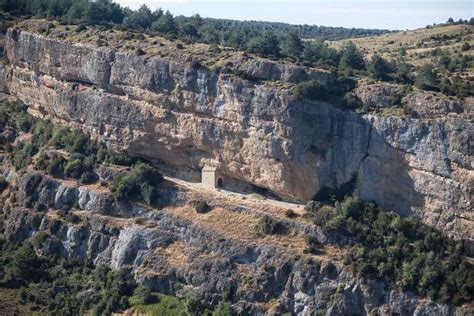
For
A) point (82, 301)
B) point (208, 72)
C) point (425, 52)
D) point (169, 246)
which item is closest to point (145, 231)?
point (169, 246)

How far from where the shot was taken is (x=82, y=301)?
176ft

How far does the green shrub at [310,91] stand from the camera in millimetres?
54969

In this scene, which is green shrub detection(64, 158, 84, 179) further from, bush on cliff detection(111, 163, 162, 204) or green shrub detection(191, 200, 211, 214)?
green shrub detection(191, 200, 211, 214)

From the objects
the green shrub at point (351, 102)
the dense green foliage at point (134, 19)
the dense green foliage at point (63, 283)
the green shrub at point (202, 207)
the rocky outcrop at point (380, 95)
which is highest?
the dense green foliage at point (134, 19)

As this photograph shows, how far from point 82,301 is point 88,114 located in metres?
16.8

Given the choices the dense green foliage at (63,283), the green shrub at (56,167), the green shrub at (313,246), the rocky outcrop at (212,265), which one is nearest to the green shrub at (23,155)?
the green shrub at (56,167)

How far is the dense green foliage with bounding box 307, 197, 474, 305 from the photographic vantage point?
156 ft

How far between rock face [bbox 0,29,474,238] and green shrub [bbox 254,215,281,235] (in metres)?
3.01

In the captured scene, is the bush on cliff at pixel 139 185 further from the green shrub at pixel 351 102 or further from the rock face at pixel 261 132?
the green shrub at pixel 351 102

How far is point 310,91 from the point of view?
2170 inches

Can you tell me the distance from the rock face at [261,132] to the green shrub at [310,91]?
22.2 inches

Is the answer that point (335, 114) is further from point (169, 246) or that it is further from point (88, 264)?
point (88, 264)

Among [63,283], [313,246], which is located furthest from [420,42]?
[63,283]

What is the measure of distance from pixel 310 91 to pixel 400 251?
41.4ft
